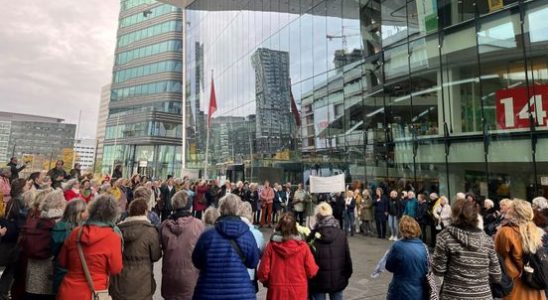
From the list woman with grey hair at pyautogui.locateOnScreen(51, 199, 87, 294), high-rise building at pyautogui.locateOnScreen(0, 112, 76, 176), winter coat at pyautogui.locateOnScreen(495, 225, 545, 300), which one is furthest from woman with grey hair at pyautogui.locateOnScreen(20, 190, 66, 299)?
high-rise building at pyautogui.locateOnScreen(0, 112, 76, 176)

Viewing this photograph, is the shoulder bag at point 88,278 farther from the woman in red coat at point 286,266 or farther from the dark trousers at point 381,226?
the dark trousers at point 381,226

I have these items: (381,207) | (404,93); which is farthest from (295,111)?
(381,207)

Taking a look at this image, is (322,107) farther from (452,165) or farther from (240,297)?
(240,297)

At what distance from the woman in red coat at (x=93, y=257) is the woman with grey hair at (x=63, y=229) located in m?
0.42

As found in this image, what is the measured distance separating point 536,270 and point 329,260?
2.34 m

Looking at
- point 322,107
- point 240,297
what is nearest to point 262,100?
point 322,107

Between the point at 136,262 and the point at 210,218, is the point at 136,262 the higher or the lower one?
the lower one

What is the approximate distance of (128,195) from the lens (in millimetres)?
12820

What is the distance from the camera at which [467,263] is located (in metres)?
3.80

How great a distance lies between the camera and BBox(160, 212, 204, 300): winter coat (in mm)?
4375

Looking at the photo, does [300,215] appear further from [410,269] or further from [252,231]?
[410,269]

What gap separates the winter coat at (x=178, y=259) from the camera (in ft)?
14.4

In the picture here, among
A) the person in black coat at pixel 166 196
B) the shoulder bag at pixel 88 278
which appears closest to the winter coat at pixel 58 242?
the shoulder bag at pixel 88 278

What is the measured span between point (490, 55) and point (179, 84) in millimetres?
57250
